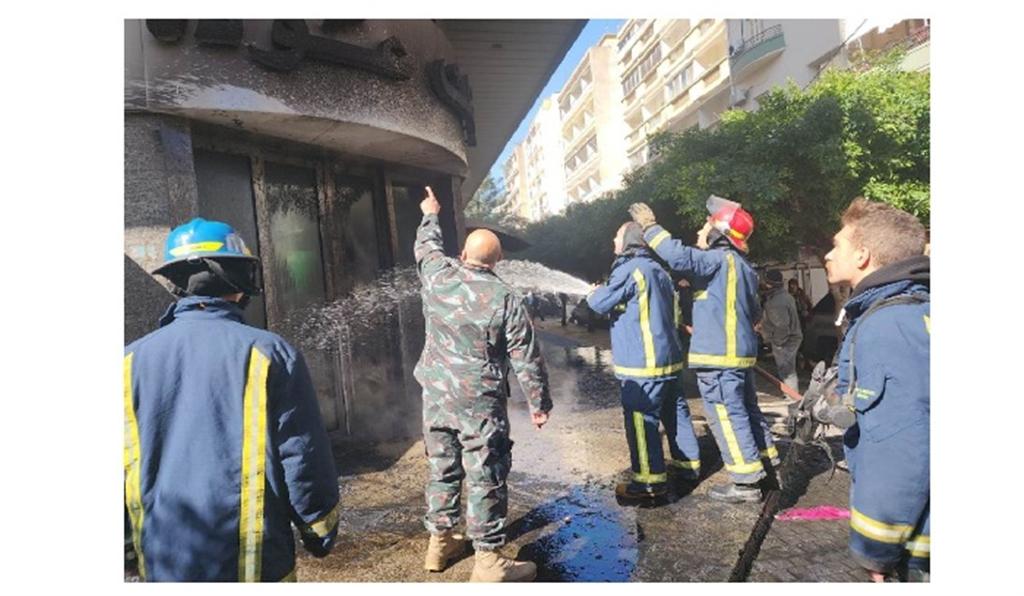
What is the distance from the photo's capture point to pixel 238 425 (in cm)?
184

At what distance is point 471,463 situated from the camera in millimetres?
2961

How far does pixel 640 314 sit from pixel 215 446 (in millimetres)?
2603

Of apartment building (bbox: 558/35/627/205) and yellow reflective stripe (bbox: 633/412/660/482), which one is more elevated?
apartment building (bbox: 558/35/627/205)

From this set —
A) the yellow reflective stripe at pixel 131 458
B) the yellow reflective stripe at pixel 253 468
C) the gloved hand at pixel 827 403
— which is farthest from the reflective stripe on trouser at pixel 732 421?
the yellow reflective stripe at pixel 131 458

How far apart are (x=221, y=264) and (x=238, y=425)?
1.68ft

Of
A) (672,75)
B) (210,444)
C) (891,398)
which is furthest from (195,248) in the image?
(672,75)

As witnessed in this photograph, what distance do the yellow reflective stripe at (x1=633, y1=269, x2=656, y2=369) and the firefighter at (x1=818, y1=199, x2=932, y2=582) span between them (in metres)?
1.75

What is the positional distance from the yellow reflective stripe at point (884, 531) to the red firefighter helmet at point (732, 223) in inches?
89.5

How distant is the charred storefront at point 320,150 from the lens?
3.70 m

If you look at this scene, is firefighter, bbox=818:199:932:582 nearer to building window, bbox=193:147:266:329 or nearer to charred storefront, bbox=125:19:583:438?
charred storefront, bbox=125:19:583:438

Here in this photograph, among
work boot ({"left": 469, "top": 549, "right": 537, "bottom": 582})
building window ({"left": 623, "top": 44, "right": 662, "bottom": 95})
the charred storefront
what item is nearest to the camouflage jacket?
work boot ({"left": 469, "top": 549, "right": 537, "bottom": 582})

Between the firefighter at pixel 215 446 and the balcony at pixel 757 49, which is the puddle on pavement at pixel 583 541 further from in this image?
the balcony at pixel 757 49

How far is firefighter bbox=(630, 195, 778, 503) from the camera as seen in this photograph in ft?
12.3
